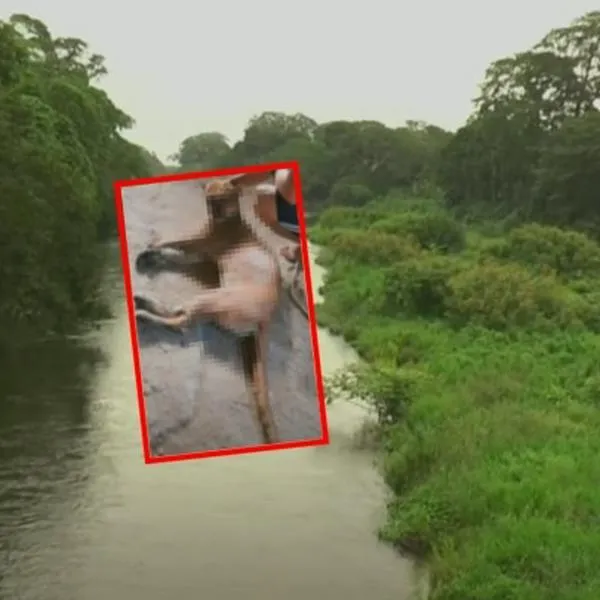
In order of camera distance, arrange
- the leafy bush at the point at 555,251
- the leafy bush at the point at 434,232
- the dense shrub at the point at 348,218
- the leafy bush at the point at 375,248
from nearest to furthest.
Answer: the leafy bush at the point at 555,251, the leafy bush at the point at 375,248, the leafy bush at the point at 434,232, the dense shrub at the point at 348,218

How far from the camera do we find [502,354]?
16.2 metres

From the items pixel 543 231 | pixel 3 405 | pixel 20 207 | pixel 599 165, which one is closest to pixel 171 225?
pixel 20 207

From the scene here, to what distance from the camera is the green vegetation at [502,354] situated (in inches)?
355

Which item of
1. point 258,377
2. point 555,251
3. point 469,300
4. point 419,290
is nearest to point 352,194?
point 555,251

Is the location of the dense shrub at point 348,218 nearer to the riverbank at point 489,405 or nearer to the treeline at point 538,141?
the treeline at point 538,141

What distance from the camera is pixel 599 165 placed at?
32219 mm

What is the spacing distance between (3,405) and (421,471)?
23.1 feet

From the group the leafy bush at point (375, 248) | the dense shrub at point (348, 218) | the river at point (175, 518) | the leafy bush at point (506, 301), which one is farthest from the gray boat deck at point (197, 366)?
the dense shrub at point (348, 218)

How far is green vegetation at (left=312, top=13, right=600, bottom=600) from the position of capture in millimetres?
9023

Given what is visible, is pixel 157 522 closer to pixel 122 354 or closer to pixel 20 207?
pixel 20 207

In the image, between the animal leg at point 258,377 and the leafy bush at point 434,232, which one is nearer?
the animal leg at point 258,377

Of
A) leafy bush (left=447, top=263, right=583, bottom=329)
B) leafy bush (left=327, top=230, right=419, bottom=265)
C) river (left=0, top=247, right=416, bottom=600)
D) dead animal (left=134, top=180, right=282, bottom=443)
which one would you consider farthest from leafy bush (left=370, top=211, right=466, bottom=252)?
dead animal (left=134, top=180, right=282, bottom=443)

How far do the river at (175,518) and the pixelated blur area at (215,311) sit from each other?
4810mm

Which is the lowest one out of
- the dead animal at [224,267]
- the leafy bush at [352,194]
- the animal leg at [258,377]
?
the animal leg at [258,377]
